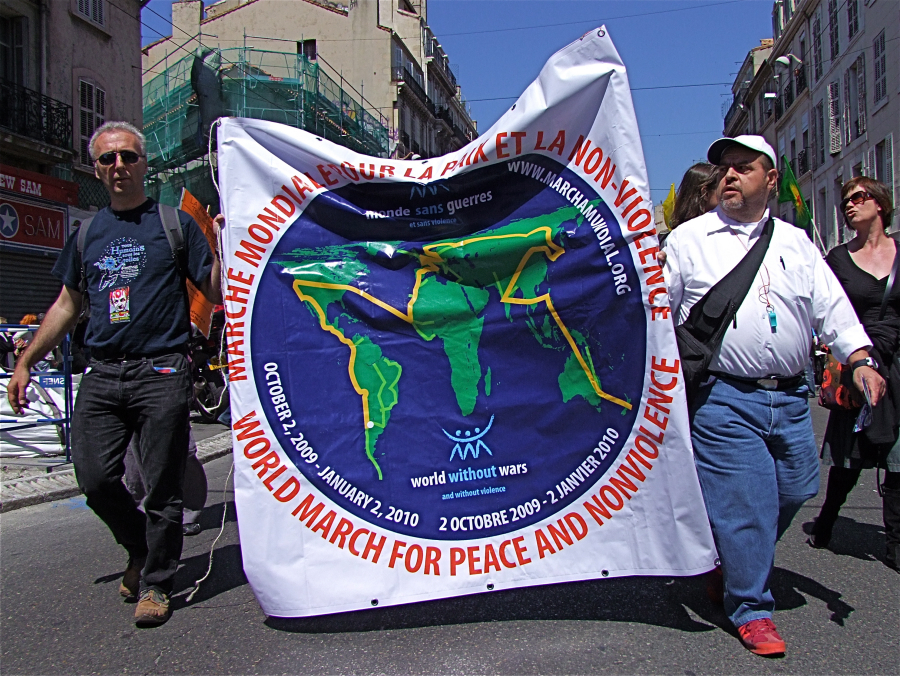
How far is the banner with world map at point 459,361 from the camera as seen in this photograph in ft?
9.36

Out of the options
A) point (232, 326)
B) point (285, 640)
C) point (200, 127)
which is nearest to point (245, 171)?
point (232, 326)

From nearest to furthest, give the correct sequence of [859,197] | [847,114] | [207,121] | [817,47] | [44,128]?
[859,197] < [44,128] < [207,121] < [847,114] < [817,47]

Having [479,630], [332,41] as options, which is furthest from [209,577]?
[332,41]

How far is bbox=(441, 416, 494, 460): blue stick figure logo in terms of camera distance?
9.60ft

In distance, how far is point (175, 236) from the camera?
3223 mm

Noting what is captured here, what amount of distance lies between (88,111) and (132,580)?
1754cm

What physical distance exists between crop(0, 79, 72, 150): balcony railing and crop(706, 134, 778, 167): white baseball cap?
15997 mm

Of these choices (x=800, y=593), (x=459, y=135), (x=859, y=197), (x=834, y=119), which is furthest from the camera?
(x=459, y=135)

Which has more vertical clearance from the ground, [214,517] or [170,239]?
[170,239]

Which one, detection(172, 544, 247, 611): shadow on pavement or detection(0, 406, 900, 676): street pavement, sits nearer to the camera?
detection(0, 406, 900, 676): street pavement

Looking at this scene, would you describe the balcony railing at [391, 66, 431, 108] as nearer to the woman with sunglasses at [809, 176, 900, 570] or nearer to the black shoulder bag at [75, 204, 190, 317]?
the woman with sunglasses at [809, 176, 900, 570]

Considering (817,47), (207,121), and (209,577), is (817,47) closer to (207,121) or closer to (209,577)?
(207,121)

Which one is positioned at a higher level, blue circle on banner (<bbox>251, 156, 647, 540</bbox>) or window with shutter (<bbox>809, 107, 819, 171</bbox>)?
window with shutter (<bbox>809, 107, 819, 171</bbox>)

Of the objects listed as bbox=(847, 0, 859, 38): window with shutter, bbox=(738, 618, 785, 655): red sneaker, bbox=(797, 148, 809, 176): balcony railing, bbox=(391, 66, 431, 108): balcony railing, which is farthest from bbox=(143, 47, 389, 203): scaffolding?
bbox=(738, 618, 785, 655): red sneaker
